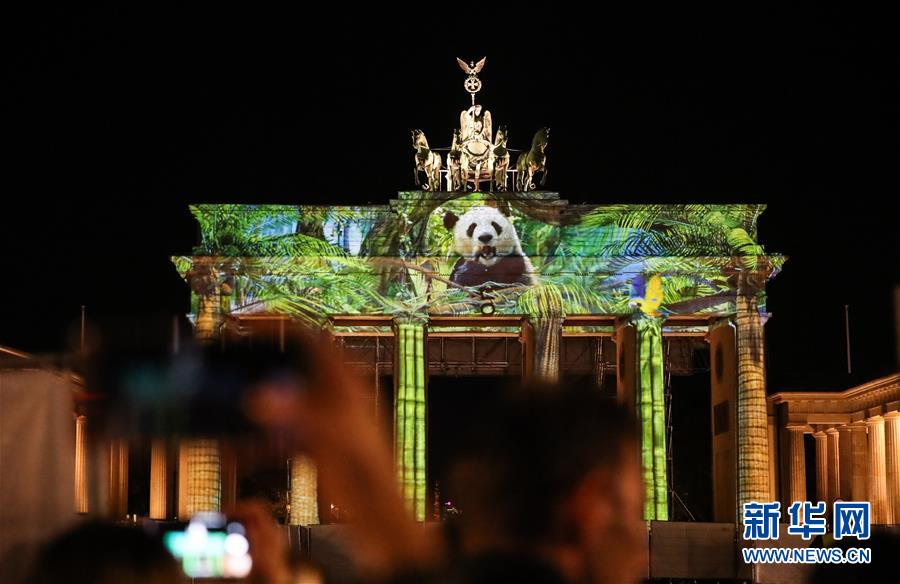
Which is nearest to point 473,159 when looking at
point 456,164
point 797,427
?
point 456,164

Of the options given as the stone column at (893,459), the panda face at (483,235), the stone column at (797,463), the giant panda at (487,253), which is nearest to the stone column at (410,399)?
the giant panda at (487,253)

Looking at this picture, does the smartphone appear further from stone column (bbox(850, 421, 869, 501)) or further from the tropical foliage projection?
stone column (bbox(850, 421, 869, 501))

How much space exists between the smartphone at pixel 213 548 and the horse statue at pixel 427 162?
198 ft

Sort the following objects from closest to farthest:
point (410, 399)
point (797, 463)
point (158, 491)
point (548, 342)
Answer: point (548, 342) < point (410, 399) < point (158, 491) < point (797, 463)

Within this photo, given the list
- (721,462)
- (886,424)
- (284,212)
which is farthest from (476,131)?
(886,424)

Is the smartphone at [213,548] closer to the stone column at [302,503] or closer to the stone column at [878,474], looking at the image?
the stone column at [302,503]

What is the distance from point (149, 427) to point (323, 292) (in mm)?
63202

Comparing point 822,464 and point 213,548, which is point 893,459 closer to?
point 822,464

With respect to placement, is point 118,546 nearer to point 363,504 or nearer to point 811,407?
point 363,504

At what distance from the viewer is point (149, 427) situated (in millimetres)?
4293

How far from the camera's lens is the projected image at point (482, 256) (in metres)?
67.2

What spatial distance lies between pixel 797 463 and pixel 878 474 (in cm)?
651

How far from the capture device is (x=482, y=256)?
6788 centimetres

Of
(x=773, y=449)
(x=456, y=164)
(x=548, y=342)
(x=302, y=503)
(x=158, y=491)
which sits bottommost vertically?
(x=302, y=503)
